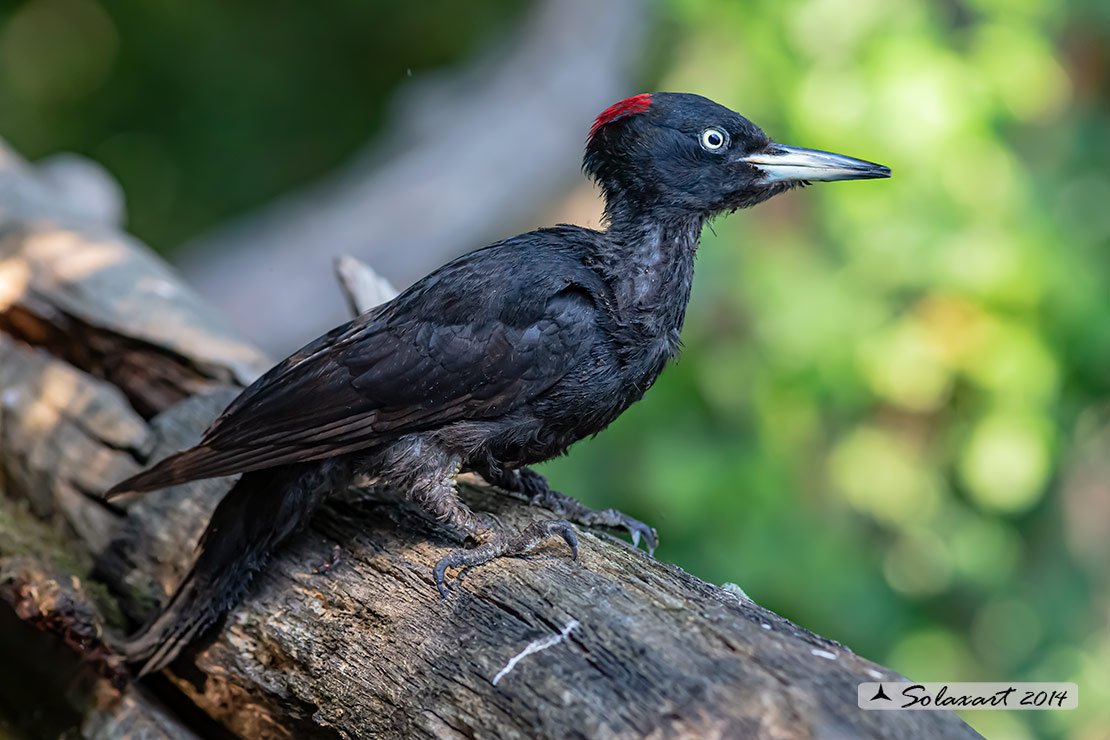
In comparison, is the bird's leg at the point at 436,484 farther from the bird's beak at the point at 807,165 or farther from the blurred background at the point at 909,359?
the blurred background at the point at 909,359

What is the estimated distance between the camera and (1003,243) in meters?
4.35

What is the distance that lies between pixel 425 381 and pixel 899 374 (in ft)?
8.46

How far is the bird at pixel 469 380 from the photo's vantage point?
2631 millimetres

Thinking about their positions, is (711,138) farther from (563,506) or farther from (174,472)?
(174,472)

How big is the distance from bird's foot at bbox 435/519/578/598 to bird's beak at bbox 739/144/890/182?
1113 millimetres

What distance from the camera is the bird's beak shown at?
276cm

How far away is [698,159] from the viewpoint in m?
2.83

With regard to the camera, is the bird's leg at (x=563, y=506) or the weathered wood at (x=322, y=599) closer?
the weathered wood at (x=322, y=599)

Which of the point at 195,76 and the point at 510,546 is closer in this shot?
the point at 510,546

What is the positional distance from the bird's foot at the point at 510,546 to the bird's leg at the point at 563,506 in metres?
0.33

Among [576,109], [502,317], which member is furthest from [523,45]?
[502,317]

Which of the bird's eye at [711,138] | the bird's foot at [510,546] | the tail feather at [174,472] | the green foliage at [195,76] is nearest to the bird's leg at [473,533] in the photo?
the bird's foot at [510,546]

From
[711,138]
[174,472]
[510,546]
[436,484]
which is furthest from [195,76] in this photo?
[510,546]

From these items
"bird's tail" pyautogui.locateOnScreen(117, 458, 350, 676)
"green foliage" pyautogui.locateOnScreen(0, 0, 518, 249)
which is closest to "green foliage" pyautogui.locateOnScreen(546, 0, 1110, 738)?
"bird's tail" pyautogui.locateOnScreen(117, 458, 350, 676)
